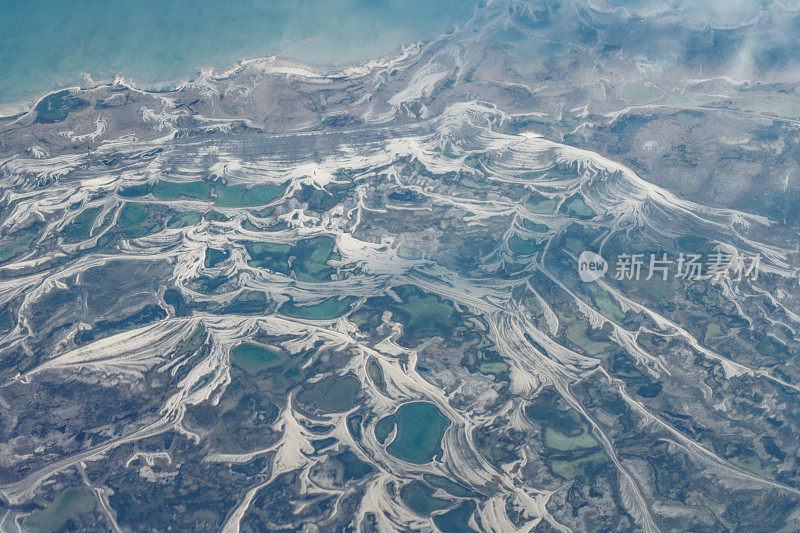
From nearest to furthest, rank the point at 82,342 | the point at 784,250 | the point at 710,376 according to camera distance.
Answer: the point at 710,376 → the point at 82,342 → the point at 784,250

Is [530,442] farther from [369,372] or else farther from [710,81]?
[710,81]

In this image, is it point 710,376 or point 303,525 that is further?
point 710,376

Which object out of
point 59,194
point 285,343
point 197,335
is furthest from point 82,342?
point 59,194

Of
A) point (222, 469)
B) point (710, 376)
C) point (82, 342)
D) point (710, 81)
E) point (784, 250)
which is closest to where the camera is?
point (222, 469)

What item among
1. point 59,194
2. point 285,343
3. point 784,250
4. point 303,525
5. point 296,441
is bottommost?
point 303,525

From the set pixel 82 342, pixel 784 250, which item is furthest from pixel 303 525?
pixel 784 250

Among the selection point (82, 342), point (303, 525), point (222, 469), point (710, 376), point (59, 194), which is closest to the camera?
point (303, 525)

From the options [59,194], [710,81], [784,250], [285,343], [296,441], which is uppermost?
[710,81]

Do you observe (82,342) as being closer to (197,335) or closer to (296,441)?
(197,335)

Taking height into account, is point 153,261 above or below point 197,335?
above
